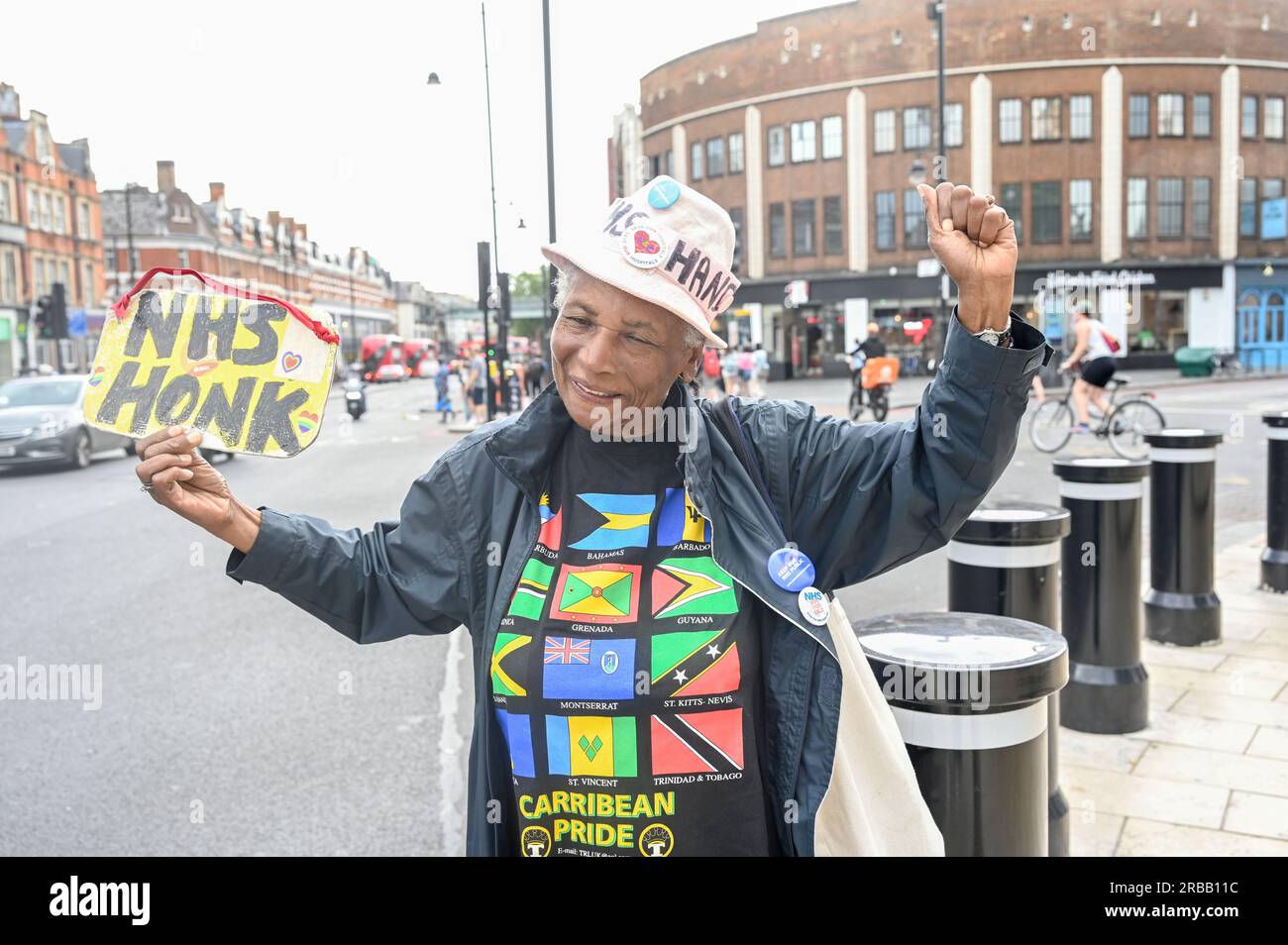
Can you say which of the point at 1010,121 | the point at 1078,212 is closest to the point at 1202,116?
the point at 1078,212

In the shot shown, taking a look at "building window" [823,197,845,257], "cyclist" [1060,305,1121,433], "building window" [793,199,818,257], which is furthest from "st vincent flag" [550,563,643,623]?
"building window" [793,199,818,257]

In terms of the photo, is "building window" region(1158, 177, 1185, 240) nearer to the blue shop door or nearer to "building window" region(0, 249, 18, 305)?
the blue shop door

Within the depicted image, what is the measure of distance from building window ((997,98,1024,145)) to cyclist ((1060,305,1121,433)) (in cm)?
3231

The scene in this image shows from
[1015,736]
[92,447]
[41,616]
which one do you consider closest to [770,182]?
[92,447]

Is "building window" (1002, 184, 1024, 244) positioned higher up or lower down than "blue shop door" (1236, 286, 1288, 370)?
higher up

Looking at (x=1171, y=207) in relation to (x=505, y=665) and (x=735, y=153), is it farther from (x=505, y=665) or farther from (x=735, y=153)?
(x=505, y=665)

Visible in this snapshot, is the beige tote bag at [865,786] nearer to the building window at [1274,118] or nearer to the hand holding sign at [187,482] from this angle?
the hand holding sign at [187,482]

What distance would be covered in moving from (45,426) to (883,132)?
36218mm

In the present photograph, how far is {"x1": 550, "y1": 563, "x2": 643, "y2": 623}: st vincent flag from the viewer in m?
1.80

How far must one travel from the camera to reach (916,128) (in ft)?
149

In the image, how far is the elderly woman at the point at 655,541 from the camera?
178cm
